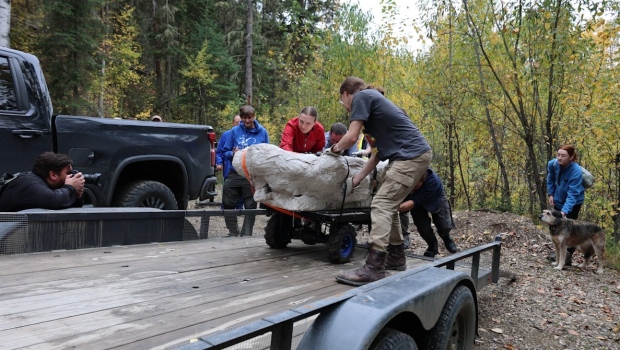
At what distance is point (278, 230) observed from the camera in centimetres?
409

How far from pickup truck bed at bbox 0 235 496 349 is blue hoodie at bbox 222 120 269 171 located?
2.57m

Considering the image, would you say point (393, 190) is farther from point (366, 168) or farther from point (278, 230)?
point (278, 230)

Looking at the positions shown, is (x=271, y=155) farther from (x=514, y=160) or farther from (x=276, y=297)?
(x=514, y=160)

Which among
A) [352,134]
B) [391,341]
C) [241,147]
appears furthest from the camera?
[241,147]

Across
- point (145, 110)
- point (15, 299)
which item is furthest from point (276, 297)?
point (145, 110)

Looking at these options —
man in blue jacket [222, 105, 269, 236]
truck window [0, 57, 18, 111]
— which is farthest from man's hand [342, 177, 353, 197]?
truck window [0, 57, 18, 111]

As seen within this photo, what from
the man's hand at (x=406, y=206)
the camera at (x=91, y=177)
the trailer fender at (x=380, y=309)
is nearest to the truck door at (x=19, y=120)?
the camera at (x=91, y=177)

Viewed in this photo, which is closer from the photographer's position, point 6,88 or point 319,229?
point 319,229

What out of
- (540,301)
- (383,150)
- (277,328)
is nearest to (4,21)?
(383,150)

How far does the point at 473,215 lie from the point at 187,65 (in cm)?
2037

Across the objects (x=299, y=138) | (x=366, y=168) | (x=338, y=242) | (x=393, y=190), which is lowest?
(x=338, y=242)

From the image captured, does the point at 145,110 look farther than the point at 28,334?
Yes

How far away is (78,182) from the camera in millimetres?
3814

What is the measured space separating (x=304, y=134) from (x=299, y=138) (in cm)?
6
